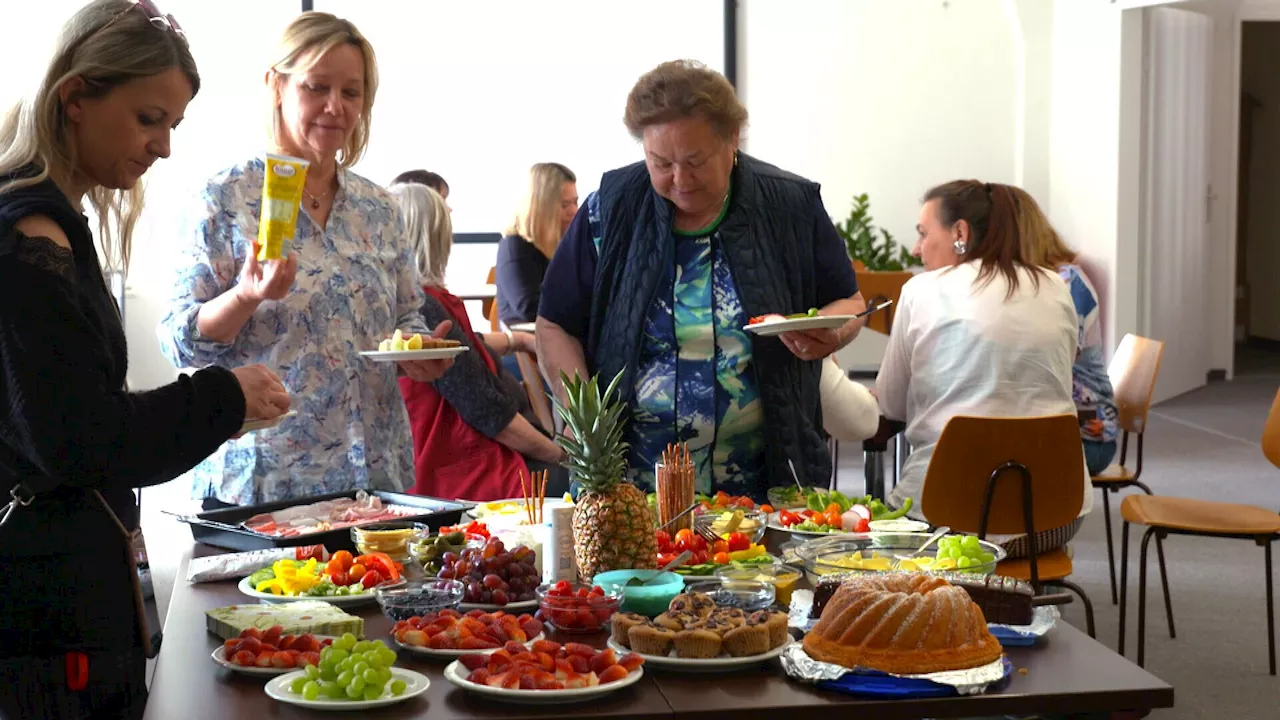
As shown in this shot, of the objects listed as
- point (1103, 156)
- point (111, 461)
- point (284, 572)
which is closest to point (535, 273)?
point (284, 572)

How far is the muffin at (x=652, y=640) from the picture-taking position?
1562 mm

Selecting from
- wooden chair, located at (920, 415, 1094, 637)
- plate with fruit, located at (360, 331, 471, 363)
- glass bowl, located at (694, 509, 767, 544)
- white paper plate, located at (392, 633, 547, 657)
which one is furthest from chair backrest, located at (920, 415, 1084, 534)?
white paper plate, located at (392, 633, 547, 657)

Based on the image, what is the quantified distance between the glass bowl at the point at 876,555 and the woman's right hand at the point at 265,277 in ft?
2.92

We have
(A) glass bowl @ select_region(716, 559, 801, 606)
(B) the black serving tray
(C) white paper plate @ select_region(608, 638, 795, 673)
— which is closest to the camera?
(C) white paper plate @ select_region(608, 638, 795, 673)

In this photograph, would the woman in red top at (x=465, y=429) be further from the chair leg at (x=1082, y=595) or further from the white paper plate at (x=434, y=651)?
the white paper plate at (x=434, y=651)

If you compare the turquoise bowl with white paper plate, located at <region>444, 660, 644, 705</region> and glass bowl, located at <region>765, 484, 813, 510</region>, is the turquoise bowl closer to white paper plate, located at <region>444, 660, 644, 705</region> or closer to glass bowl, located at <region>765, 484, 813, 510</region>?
white paper plate, located at <region>444, 660, 644, 705</region>

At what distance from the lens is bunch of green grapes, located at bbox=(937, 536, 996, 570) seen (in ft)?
6.13

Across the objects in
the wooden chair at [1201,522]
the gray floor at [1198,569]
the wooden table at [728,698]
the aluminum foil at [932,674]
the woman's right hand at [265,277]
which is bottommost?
the gray floor at [1198,569]

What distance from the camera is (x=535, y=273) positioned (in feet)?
18.7

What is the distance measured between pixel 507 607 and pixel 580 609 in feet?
0.48

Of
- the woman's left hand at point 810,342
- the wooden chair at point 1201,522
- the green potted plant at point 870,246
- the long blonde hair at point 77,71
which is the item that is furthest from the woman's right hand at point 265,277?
the green potted plant at point 870,246

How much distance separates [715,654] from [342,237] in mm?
1293

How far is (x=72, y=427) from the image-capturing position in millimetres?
1514

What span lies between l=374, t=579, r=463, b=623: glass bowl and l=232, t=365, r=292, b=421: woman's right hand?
0.27m
